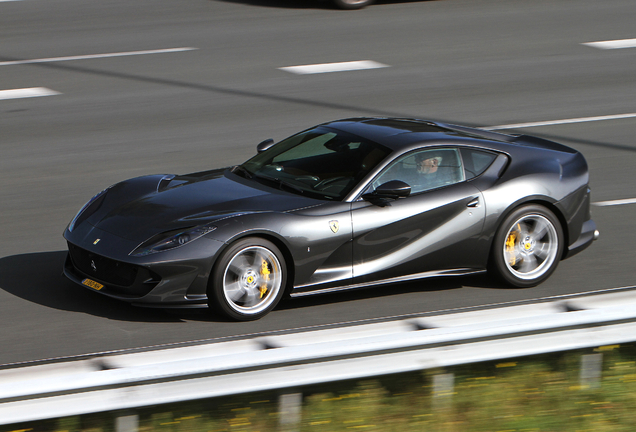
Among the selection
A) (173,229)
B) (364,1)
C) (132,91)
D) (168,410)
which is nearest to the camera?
(168,410)

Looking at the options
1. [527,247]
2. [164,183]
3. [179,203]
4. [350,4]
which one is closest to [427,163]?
[527,247]

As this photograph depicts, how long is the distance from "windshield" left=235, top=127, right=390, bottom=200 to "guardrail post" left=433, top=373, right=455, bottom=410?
2.17 m

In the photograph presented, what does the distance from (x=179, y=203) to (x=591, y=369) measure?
305 cm

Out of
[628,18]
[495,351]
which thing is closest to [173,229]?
[495,351]

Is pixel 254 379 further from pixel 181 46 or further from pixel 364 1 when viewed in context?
pixel 364 1

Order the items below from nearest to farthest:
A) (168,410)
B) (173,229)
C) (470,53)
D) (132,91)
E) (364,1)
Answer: (168,410) < (173,229) < (132,91) < (470,53) < (364,1)

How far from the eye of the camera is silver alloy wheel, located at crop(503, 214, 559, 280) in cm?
711

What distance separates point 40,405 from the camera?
156 inches

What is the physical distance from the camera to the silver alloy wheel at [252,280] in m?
6.14

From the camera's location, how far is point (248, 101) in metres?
12.9

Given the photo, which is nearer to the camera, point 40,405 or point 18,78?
point 40,405

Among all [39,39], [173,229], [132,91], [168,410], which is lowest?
[168,410]

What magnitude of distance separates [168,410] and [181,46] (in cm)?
1227

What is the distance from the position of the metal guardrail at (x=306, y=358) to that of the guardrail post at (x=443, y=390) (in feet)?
0.45
